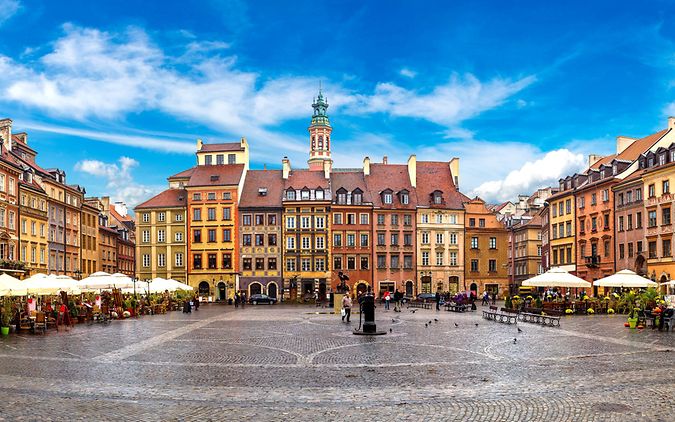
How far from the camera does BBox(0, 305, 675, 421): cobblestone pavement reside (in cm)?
1324

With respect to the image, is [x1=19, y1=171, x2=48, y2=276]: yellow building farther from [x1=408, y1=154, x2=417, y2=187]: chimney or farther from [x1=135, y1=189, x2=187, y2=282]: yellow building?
[x1=408, y1=154, x2=417, y2=187]: chimney

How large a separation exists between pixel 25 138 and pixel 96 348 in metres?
51.4

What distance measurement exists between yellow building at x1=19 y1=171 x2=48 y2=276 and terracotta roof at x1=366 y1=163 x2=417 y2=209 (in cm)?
3374

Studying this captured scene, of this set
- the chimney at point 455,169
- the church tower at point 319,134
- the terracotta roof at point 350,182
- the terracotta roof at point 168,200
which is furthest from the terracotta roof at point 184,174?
the church tower at point 319,134

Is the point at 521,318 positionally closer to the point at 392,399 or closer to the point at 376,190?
the point at 392,399

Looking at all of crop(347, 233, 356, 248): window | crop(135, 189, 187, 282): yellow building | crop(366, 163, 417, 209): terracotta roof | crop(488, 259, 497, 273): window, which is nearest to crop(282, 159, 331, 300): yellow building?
crop(347, 233, 356, 248): window

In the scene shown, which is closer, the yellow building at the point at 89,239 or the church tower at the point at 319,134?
the yellow building at the point at 89,239

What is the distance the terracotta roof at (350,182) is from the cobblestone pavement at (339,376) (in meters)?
51.8

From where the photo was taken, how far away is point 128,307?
44.9 m

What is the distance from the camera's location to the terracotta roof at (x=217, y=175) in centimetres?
7956

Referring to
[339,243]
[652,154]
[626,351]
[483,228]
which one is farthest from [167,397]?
[483,228]

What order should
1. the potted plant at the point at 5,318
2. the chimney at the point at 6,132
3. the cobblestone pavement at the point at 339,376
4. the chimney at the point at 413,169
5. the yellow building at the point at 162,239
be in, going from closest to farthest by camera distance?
the cobblestone pavement at the point at 339,376
the potted plant at the point at 5,318
the chimney at the point at 6,132
the yellow building at the point at 162,239
the chimney at the point at 413,169

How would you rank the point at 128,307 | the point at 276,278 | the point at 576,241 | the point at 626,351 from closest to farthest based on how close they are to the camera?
1. the point at 626,351
2. the point at 128,307
3. the point at 576,241
4. the point at 276,278

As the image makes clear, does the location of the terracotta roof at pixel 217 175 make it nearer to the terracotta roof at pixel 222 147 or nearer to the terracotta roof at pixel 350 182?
the terracotta roof at pixel 222 147
